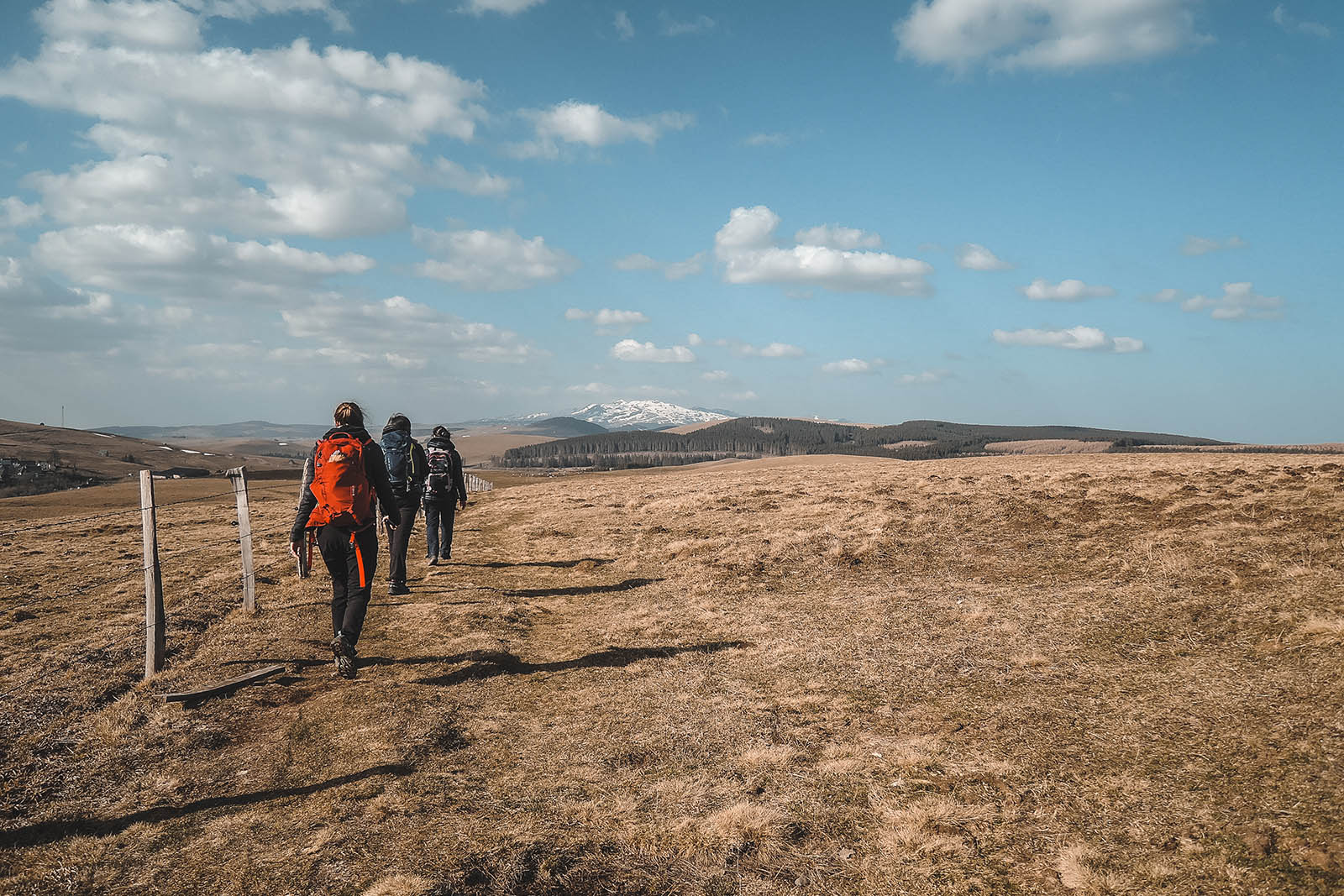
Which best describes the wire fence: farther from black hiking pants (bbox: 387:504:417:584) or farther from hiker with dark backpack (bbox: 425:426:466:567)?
hiker with dark backpack (bbox: 425:426:466:567)

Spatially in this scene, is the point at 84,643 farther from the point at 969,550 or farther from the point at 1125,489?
the point at 1125,489

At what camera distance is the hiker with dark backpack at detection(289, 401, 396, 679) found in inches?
335

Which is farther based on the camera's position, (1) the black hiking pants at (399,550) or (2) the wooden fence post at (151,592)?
(1) the black hiking pants at (399,550)

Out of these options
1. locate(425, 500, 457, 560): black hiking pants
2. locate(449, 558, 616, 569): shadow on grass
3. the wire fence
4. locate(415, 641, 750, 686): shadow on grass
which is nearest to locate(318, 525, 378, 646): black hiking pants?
locate(415, 641, 750, 686): shadow on grass

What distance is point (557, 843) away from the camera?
507 cm

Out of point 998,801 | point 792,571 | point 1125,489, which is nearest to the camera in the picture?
point 998,801

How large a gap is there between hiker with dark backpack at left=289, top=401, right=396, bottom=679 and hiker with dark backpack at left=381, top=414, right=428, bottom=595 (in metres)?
3.58

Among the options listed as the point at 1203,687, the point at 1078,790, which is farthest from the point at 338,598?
the point at 1203,687

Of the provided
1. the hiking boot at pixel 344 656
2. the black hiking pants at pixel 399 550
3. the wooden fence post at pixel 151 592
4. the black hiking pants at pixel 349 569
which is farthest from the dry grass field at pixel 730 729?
the black hiking pants at pixel 349 569

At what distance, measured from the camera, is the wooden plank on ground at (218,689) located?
768 cm

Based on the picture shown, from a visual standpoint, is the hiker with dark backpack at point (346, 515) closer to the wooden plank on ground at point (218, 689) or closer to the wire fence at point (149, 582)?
the wooden plank on ground at point (218, 689)

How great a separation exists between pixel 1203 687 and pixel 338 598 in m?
9.77

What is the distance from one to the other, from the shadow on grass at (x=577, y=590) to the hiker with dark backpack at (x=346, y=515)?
15.0 ft

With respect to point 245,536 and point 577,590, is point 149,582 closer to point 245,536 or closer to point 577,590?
point 245,536
